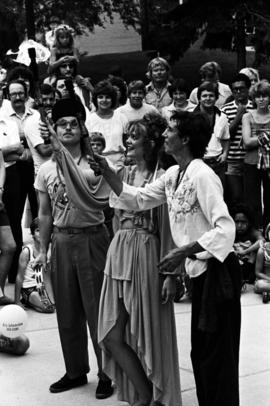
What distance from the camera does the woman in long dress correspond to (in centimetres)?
504

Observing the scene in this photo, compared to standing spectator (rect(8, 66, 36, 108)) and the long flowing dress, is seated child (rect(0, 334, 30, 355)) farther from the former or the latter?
standing spectator (rect(8, 66, 36, 108))

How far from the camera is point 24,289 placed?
7832 millimetres

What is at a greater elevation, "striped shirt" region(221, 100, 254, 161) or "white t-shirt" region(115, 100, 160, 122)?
"white t-shirt" region(115, 100, 160, 122)

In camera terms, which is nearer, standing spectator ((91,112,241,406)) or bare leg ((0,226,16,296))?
standing spectator ((91,112,241,406))

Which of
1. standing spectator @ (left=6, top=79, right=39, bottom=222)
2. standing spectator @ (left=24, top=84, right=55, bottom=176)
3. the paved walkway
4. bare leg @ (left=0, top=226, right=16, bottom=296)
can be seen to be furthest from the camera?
standing spectator @ (left=6, top=79, right=39, bottom=222)

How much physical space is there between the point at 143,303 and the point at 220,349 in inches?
22.3

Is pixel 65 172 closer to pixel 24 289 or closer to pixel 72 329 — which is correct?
pixel 72 329

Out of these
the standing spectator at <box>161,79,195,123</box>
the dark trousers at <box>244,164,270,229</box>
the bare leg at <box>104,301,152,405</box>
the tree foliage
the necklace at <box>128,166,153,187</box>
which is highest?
the tree foliage

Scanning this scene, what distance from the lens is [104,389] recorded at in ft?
18.4

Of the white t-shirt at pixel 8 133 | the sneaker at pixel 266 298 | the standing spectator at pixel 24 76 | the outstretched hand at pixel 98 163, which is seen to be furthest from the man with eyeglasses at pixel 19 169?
the outstretched hand at pixel 98 163

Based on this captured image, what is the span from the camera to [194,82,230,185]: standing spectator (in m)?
9.50

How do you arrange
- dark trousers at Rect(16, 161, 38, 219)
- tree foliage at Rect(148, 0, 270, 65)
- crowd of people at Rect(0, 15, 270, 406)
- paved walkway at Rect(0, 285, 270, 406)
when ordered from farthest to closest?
tree foliage at Rect(148, 0, 270, 65) → dark trousers at Rect(16, 161, 38, 219) → paved walkway at Rect(0, 285, 270, 406) → crowd of people at Rect(0, 15, 270, 406)

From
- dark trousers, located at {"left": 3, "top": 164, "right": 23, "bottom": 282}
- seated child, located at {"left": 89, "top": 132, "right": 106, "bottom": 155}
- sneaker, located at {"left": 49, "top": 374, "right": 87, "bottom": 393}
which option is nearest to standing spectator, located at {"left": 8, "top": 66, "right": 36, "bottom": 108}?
dark trousers, located at {"left": 3, "top": 164, "right": 23, "bottom": 282}

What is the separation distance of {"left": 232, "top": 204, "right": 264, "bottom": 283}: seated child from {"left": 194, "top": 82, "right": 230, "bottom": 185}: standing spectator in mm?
909
